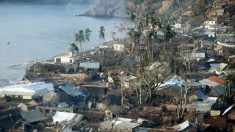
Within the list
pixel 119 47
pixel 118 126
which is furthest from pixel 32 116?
pixel 119 47

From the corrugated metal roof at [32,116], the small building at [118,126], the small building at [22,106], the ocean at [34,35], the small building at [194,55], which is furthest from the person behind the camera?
the ocean at [34,35]

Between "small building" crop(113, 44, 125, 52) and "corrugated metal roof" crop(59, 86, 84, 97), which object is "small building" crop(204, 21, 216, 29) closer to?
"small building" crop(113, 44, 125, 52)

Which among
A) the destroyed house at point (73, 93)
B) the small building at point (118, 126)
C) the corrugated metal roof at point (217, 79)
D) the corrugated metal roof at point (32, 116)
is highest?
the corrugated metal roof at point (217, 79)

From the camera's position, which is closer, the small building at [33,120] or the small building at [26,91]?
the small building at [33,120]

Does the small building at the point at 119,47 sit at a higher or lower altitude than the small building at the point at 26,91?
higher

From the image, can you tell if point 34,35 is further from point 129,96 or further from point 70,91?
point 129,96

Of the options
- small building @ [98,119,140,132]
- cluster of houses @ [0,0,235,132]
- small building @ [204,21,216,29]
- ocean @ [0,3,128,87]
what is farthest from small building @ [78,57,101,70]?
small building @ [204,21,216,29]

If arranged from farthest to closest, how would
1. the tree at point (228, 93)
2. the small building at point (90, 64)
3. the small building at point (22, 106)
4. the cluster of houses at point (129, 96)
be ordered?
the small building at point (90, 64) < the tree at point (228, 93) < the small building at point (22, 106) < the cluster of houses at point (129, 96)

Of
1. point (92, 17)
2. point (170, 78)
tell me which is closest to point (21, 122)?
point (170, 78)

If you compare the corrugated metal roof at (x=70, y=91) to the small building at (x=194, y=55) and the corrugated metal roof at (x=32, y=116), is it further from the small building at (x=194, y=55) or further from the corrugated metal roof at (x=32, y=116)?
the small building at (x=194, y=55)

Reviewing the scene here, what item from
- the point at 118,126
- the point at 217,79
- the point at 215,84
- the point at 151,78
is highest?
the point at 151,78

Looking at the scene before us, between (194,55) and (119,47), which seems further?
(119,47)

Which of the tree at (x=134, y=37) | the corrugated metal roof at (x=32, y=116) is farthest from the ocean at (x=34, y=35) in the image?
the corrugated metal roof at (x=32, y=116)
